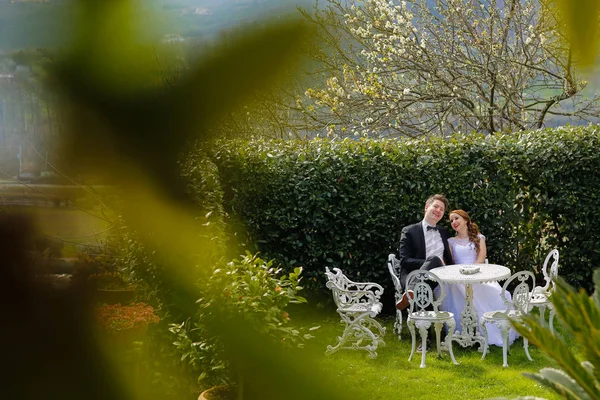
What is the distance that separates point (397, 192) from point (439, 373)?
2.17 m

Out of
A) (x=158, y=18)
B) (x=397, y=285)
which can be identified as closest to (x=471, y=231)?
(x=397, y=285)

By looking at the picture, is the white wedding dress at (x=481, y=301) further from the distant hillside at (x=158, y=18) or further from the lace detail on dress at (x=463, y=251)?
the distant hillside at (x=158, y=18)

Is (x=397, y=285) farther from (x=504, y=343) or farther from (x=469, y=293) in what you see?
(x=504, y=343)

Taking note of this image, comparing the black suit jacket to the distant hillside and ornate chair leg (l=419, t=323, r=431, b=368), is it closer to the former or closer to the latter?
ornate chair leg (l=419, t=323, r=431, b=368)

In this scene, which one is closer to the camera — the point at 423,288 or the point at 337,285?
the point at 423,288

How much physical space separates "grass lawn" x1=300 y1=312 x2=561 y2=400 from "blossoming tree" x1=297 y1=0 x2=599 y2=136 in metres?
4.00

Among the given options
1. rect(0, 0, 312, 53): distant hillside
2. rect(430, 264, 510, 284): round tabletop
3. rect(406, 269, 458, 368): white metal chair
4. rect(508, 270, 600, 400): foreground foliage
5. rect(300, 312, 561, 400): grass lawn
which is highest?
rect(0, 0, 312, 53): distant hillside

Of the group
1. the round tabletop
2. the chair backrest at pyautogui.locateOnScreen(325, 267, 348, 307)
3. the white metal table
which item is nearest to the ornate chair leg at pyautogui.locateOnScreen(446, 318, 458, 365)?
the white metal table

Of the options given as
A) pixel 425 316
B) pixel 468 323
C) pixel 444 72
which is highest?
pixel 444 72

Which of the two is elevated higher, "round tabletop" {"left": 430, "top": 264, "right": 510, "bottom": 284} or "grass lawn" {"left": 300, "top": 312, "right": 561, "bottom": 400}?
"round tabletop" {"left": 430, "top": 264, "right": 510, "bottom": 284}

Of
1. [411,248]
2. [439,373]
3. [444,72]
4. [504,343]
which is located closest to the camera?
[439,373]

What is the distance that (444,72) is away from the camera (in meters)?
9.41

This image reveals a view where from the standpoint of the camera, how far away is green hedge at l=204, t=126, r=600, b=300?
6.46 meters

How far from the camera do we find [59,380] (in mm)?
505
